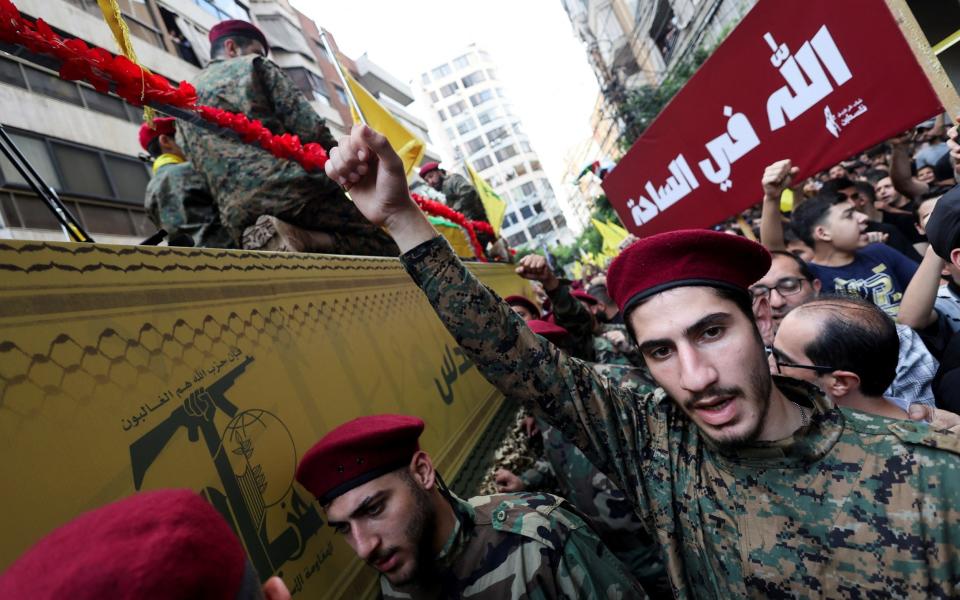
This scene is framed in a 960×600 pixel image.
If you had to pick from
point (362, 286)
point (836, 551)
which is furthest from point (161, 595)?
point (362, 286)

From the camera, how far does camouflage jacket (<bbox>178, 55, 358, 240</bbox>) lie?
2793mm

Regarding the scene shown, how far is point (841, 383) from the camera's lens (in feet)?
6.01

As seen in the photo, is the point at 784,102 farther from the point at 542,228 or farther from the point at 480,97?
the point at 480,97

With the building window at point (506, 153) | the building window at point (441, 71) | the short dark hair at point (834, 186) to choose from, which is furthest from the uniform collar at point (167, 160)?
the building window at point (441, 71)

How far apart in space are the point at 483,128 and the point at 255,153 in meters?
79.9

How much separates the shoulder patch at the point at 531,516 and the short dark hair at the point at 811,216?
288 cm

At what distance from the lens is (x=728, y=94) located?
12.2ft

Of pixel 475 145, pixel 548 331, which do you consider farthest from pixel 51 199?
pixel 475 145

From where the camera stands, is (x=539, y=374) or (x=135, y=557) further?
(x=539, y=374)

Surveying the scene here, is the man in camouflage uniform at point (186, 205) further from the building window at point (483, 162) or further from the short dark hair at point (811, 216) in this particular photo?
the building window at point (483, 162)

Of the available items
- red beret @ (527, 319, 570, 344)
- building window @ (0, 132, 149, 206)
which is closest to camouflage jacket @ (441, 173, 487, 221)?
red beret @ (527, 319, 570, 344)

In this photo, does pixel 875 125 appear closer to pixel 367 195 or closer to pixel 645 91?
pixel 367 195

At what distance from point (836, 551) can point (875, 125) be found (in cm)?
269

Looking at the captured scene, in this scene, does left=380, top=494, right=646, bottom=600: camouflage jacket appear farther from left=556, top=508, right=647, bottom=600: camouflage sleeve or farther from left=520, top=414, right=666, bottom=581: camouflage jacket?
left=520, top=414, right=666, bottom=581: camouflage jacket
